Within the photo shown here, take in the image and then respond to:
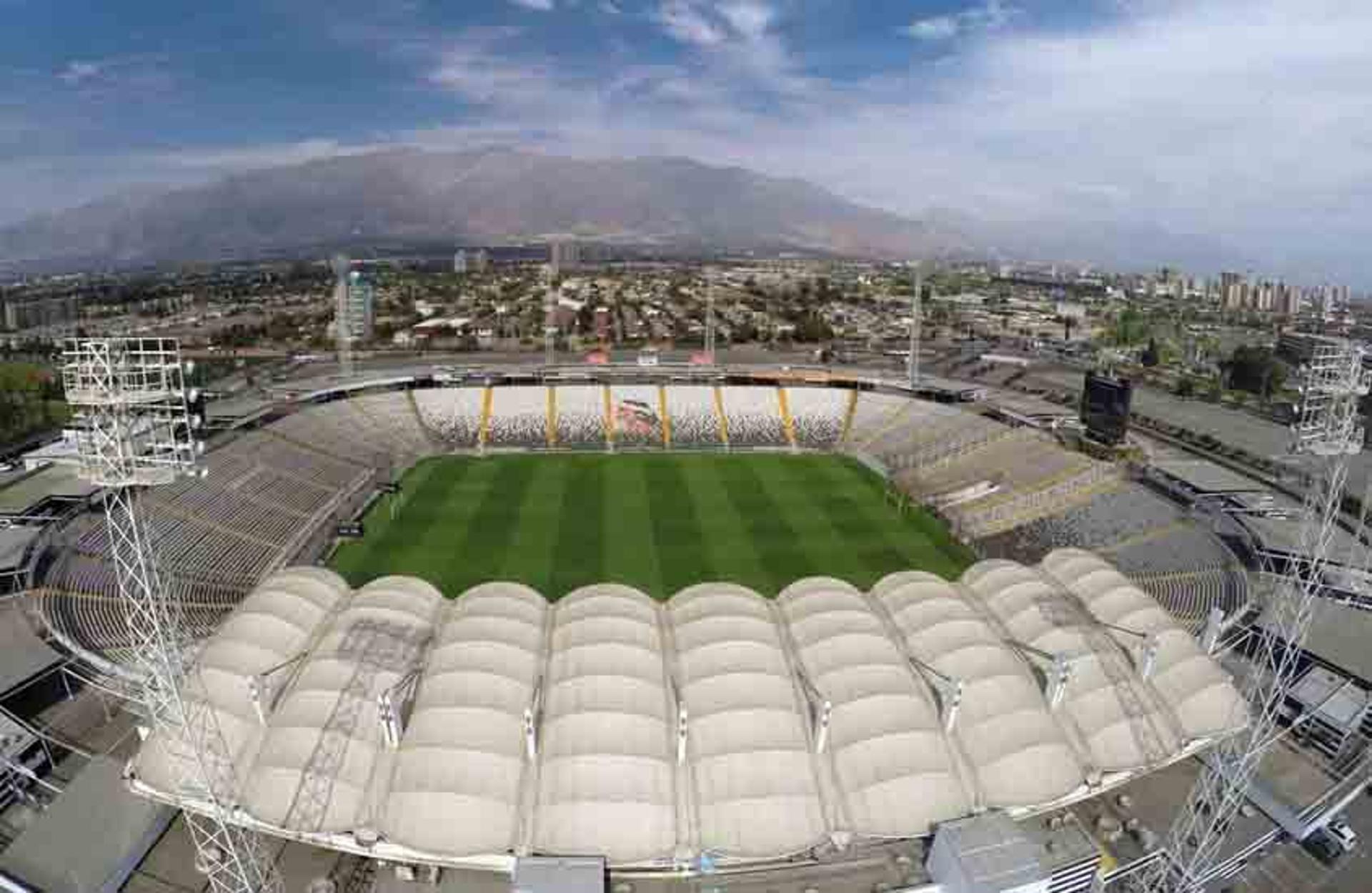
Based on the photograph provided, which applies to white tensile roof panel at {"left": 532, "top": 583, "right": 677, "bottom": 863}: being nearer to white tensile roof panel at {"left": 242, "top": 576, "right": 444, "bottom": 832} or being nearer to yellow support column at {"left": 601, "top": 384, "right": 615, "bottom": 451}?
white tensile roof panel at {"left": 242, "top": 576, "right": 444, "bottom": 832}

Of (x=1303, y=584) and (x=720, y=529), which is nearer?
(x=1303, y=584)

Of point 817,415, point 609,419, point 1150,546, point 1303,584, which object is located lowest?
point 1150,546

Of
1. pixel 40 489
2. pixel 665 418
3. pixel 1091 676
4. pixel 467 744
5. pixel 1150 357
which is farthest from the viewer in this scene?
pixel 1150 357

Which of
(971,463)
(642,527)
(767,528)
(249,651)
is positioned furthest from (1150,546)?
(249,651)

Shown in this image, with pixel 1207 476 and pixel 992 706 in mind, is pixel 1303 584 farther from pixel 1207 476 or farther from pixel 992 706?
pixel 1207 476

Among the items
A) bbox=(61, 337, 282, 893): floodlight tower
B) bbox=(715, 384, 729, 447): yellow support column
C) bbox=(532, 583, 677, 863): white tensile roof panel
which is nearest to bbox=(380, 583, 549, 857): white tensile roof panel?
bbox=(532, 583, 677, 863): white tensile roof panel

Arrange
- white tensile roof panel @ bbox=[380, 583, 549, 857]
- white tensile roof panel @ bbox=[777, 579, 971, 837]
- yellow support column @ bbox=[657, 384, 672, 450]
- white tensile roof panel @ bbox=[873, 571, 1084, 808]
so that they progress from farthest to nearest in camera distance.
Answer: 1. yellow support column @ bbox=[657, 384, 672, 450]
2. white tensile roof panel @ bbox=[873, 571, 1084, 808]
3. white tensile roof panel @ bbox=[777, 579, 971, 837]
4. white tensile roof panel @ bbox=[380, 583, 549, 857]
